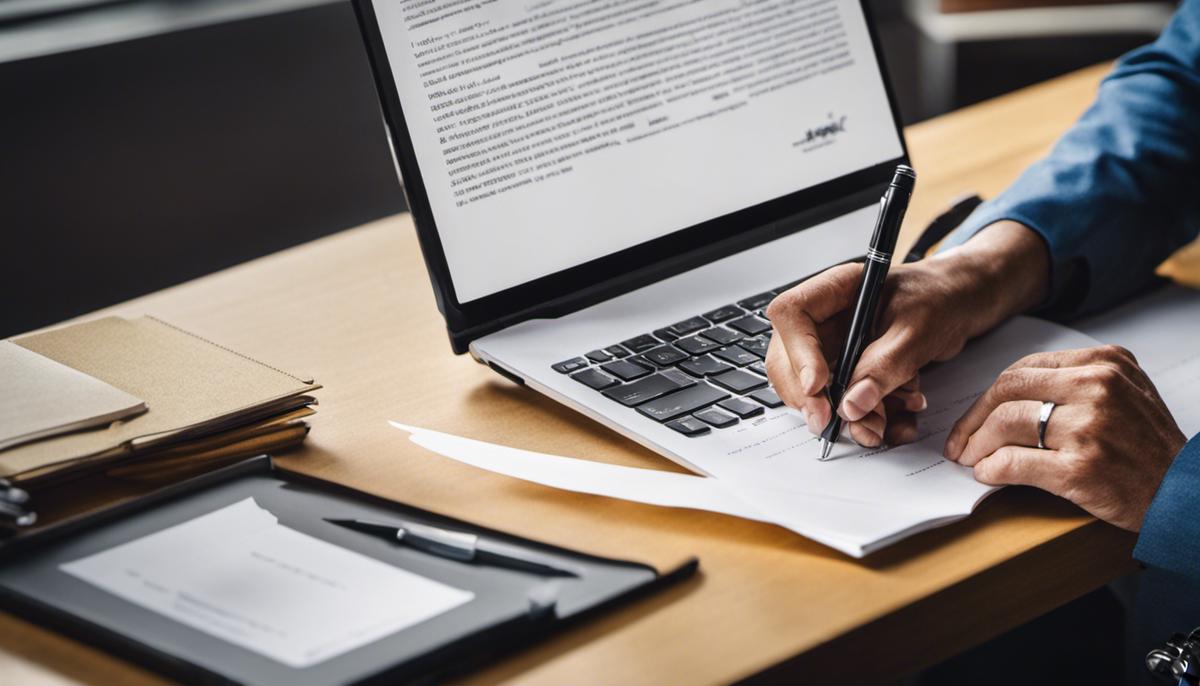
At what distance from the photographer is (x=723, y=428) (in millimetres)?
687

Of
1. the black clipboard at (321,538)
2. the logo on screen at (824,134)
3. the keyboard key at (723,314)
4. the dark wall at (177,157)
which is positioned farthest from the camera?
the dark wall at (177,157)

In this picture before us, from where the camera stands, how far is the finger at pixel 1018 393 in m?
0.66

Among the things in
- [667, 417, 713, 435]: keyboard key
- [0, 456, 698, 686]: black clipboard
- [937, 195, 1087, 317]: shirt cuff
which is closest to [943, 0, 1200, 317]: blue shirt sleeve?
[937, 195, 1087, 317]: shirt cuff

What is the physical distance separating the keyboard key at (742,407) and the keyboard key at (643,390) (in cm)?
3

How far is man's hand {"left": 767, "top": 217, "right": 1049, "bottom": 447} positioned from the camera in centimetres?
67

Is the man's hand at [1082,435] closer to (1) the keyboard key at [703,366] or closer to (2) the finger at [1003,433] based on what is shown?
(2) the finger at [1003,433]

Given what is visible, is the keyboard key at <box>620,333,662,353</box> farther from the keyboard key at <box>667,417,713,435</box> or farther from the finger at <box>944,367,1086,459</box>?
the finger at <box>944,367,1086,459</box>

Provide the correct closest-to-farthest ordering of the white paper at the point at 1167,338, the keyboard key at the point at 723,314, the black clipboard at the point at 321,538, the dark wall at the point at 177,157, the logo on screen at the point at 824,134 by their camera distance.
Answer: the black clipboard at the point at 321,538, the white paper at the point at 1167,338, the keyboard key at the point at 723,314, the logo on screen at the point at 824,134, the dark wall at the point at 177,157

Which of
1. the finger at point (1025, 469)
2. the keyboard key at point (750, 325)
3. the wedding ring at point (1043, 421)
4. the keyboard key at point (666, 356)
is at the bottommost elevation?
the finger at point (1025, 469)

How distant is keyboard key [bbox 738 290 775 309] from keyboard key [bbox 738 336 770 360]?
0.17ft

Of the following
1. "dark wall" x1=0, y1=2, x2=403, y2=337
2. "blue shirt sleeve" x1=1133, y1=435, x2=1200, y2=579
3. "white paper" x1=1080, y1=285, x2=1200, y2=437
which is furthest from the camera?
"dark wall" x1=0, y1=2, x2=403, y2=337

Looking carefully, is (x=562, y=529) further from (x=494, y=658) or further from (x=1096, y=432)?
(x=1096, y=432)

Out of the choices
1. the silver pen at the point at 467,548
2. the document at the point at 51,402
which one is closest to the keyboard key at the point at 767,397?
the silver pen at the point at 467,548

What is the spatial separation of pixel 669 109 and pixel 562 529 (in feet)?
1.29
